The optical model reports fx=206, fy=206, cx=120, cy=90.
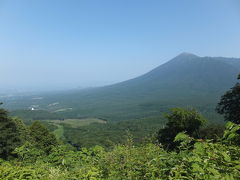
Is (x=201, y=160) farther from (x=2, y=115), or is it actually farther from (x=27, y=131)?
(x=27, y=131)

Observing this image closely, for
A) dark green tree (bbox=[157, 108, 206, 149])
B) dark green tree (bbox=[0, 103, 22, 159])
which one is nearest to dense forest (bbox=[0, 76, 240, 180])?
dark green tree (bbox=[157, 108, 206, 149])

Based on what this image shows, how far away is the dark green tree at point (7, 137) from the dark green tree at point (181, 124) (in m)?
14.5

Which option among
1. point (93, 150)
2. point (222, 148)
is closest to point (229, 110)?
point (93, 150)

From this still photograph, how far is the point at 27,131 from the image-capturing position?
2783 cm

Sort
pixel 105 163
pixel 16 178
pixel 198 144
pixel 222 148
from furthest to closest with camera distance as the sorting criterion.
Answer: pixel 105 163 → pixel 16 178 → pixel 222 148 → pixel 198 144

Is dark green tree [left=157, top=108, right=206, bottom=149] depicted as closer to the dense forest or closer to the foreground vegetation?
the dense forest

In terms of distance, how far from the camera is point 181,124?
17.9 meters

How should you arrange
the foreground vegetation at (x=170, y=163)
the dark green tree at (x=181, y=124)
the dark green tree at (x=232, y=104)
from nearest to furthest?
the foreground vegetation at (x=170, y=163)
the dark green tree at (x=232, y=104)
the dark green tree at (x=181, y=124)

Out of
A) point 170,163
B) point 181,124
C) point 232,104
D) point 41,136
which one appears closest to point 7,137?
point 41,136

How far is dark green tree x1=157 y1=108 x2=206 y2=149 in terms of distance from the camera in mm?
17984

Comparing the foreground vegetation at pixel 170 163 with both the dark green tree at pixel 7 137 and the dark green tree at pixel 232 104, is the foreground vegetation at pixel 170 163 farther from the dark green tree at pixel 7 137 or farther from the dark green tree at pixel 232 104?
the dark green tree at pixel 7 137

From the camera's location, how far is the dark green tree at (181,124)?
59.0 feet

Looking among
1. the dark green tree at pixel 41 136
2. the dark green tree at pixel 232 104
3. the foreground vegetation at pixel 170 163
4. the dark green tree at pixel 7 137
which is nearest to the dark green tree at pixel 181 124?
the dark green tree at pixel 232 104

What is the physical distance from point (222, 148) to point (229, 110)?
16473 millimetres
